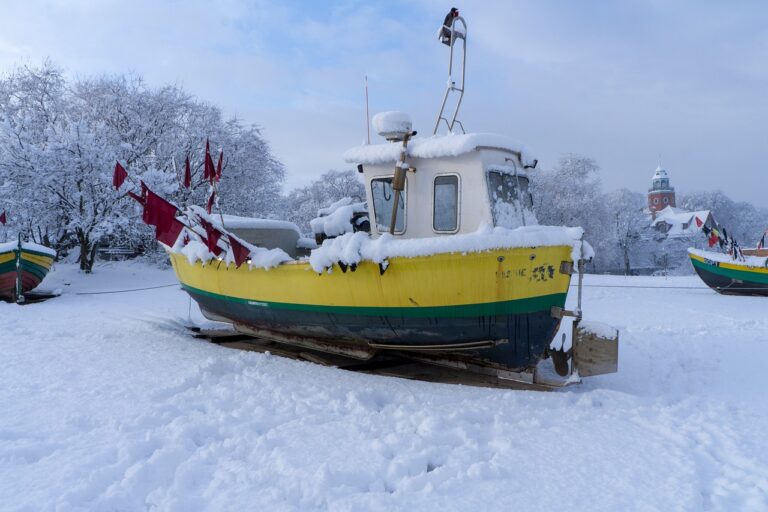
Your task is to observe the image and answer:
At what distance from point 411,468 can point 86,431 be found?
2.46 metres

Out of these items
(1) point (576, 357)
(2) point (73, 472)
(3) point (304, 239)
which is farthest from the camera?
(3) point (304, 239)

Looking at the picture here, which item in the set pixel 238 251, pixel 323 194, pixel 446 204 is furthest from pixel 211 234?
pixel 323 194

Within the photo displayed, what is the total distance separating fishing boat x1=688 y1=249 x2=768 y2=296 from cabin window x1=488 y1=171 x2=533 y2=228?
13.9 metres

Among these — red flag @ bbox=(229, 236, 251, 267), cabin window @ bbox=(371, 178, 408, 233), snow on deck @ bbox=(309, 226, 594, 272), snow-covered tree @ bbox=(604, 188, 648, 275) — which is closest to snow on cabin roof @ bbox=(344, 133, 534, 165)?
cabin window @ bbox=(371, 178, 408, 233)

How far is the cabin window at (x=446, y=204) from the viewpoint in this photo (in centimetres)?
547

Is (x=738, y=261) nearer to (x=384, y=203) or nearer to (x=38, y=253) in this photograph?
(x=384, y=203)

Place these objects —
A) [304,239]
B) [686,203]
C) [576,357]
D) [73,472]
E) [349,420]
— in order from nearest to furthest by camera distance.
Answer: [73,472]
[349,420]
[576,357]
[304,239]
[686,203]

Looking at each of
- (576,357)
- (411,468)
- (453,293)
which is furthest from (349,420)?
(576,357)

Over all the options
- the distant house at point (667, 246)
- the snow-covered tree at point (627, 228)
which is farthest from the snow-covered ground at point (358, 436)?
the distant house at point (667, 246)

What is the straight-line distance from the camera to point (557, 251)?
4641 mm

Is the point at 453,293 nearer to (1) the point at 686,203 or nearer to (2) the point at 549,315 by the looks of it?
(2) the point at 549,315

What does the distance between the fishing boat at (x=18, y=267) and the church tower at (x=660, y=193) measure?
3554 inches

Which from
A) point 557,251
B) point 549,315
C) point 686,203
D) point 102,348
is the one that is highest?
point 686,203

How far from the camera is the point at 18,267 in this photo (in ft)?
39.6
